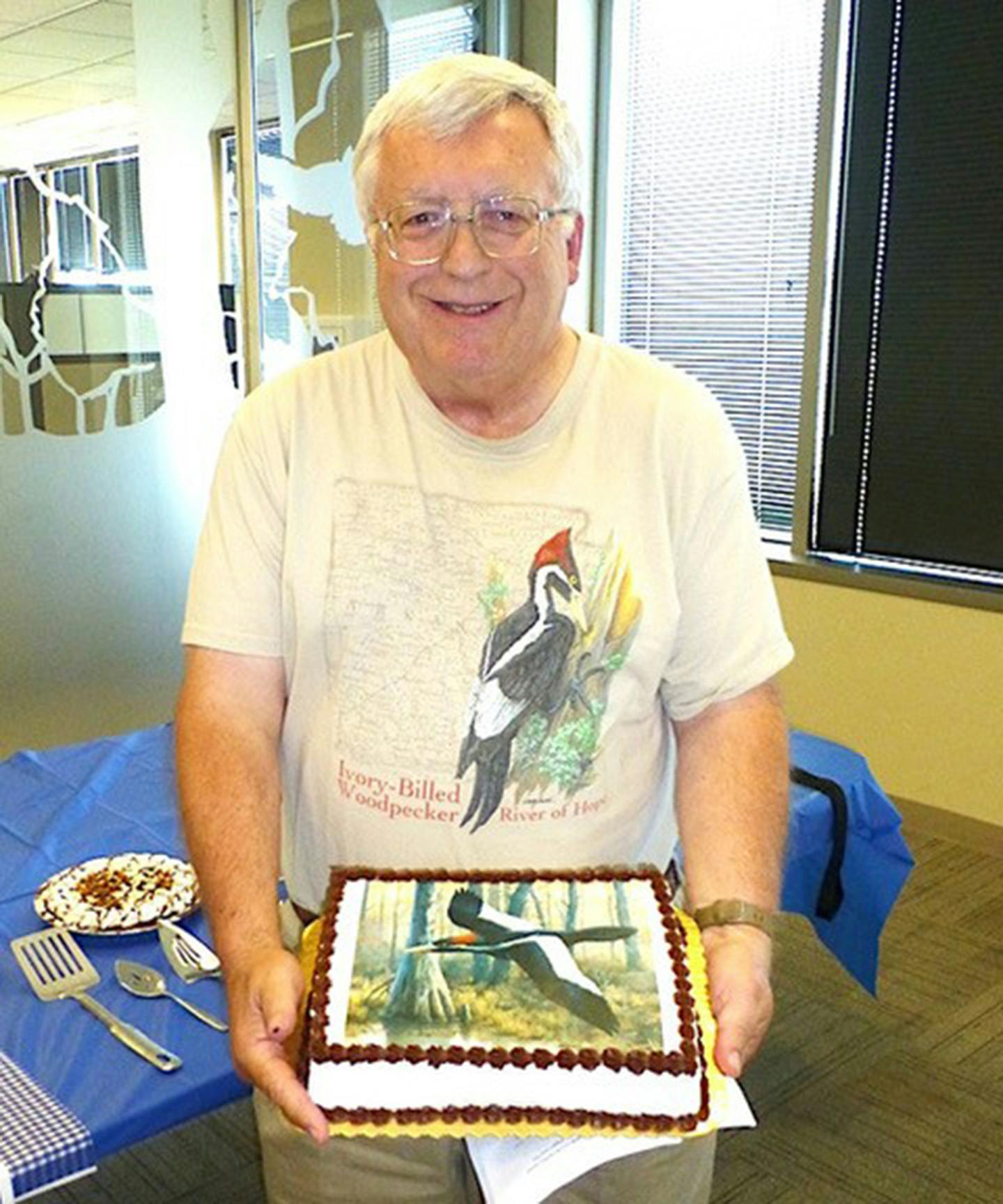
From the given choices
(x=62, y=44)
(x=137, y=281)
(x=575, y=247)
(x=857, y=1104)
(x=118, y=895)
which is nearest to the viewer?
(x=575, y=247)

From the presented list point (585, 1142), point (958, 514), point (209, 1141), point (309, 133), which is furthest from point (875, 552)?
point (585, 1142)

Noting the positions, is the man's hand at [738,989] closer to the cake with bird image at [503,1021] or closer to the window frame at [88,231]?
the cake with bird image at [503,1021]

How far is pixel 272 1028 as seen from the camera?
95cm

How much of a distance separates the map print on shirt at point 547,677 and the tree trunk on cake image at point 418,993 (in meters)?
0.21

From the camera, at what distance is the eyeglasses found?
1139 mm

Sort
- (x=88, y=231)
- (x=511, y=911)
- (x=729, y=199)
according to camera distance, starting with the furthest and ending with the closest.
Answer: (x=729, y=199) < (x=88, y=231) < (x=511, y=911)

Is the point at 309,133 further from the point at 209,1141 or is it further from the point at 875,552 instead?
the point at 209,1141

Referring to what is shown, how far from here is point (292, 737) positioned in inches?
48.3

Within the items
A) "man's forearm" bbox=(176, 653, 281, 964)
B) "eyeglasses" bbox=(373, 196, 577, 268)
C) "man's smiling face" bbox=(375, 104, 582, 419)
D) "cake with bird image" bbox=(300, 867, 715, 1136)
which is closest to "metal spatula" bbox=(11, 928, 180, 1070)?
"man's forearm" bbox=(176, 653, 281, 964)

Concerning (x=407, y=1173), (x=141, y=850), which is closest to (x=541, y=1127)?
(x=407, y=1173)

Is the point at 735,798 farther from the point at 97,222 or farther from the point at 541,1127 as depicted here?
the point at 97,222

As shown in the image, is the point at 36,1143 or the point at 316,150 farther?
the point at 316,150

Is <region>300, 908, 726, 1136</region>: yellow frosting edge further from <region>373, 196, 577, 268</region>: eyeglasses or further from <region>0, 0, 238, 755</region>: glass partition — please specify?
<region>0, 0, 238, 755</region>: glass partition

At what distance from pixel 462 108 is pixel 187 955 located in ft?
3.27
